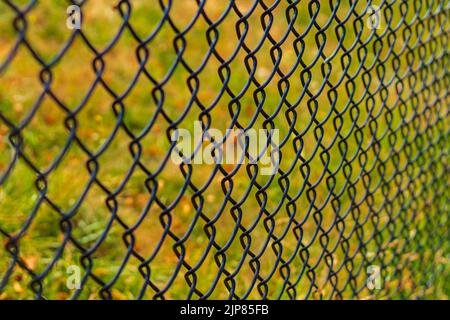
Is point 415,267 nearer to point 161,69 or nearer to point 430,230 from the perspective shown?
point 430,230

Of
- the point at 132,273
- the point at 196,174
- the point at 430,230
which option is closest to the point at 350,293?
the point at 430,230

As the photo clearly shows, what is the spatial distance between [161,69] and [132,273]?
195 cm

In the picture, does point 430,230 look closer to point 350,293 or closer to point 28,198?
point 350,293

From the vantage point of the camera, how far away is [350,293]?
2.70m

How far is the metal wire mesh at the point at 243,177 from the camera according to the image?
6.66ft

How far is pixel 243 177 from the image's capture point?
11.8 feet

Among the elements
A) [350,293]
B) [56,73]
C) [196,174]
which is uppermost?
[56,73]

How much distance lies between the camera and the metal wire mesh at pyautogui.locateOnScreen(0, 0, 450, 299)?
79.9 inches
